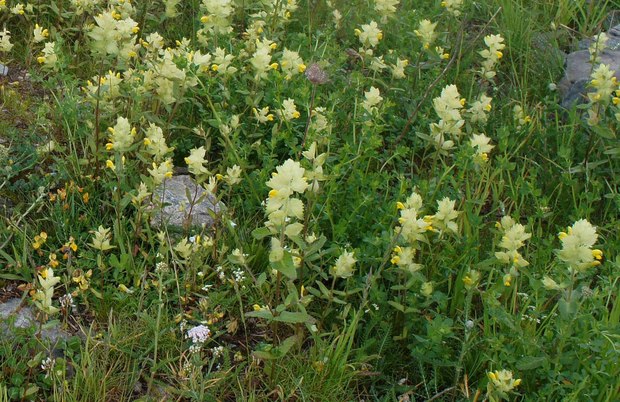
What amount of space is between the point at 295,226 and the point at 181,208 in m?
0.75

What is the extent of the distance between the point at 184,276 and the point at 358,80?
1.47 meters

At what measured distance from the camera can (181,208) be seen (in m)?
3.29

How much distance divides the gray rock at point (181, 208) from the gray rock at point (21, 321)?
0.60m

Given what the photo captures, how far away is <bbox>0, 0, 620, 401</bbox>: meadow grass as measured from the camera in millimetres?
2783

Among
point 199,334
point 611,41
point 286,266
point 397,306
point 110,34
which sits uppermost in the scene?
point 110,34

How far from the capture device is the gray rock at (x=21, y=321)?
283 centimetres

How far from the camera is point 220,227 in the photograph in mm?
3424

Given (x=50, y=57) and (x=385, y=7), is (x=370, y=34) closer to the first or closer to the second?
(x=385, y=7)

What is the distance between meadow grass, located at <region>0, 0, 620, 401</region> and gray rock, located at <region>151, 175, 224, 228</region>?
64mm

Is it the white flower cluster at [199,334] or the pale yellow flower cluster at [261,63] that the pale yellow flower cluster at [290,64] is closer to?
the pale yellow flower cluster at [261,63]

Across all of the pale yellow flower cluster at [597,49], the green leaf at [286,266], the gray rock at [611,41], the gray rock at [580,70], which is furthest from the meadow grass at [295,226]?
→ the gray rock at [611,41]

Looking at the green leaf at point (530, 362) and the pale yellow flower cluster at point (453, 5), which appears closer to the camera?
the green leaf at point (530, 362)

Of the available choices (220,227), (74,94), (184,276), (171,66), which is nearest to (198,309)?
(184,276)

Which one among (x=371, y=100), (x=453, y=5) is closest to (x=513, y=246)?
(x=371, y=100)
